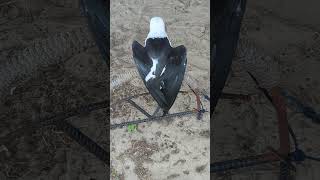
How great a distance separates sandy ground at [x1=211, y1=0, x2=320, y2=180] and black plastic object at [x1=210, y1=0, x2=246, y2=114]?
106 centimetres

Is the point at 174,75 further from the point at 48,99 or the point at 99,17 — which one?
the point at 48,99

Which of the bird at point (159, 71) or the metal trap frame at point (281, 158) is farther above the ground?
the bird at point (159, 71)

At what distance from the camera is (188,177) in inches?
50.7

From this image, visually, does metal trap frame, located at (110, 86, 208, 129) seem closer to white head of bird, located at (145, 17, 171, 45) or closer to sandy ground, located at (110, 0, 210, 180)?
sandy ground, located at (110, 0, 210, 180)

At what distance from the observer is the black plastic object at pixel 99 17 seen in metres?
1.69

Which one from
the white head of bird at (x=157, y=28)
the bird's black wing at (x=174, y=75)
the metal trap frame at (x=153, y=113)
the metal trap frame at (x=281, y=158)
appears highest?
the white head of bird at (x=157, y=28)

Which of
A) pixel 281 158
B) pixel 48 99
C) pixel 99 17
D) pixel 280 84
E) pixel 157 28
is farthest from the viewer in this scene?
pixel 48 99

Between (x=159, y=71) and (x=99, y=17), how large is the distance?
44 centimetres

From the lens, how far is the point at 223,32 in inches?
68.6

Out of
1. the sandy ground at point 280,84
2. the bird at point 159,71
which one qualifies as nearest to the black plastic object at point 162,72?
the bird at point 159,71

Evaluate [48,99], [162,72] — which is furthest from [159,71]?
[48,99]

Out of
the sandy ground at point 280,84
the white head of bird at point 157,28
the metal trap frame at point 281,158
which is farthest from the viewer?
the sandy ground at point 280,84

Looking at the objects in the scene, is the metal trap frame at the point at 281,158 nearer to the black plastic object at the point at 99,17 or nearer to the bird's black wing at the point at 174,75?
the black plastic object at the point at 99,17

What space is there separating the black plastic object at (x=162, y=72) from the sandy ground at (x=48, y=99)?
165 centimetres
